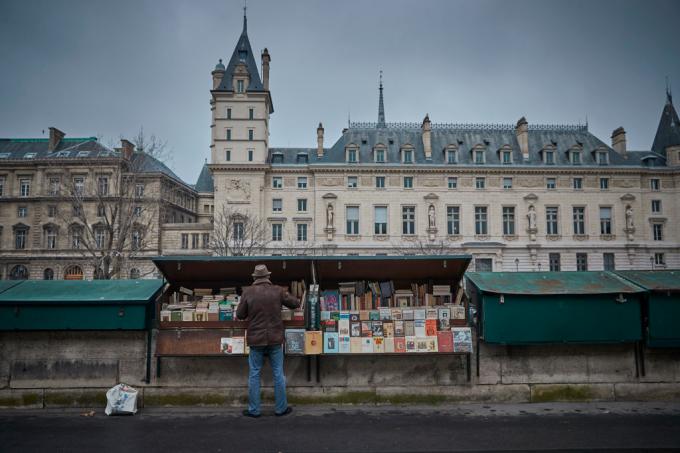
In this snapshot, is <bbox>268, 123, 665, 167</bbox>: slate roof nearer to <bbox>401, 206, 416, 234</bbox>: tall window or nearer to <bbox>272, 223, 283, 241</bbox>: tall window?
<bbox>401, 206, 416, 234</bbox>: tall window

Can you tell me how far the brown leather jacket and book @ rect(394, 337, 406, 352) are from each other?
162 centimetres

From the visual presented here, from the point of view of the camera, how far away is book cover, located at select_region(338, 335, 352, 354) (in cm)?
656

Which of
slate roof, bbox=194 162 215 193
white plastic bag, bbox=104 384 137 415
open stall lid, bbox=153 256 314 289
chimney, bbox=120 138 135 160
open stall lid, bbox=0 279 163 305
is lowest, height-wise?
white plastic bag, bbox=104 384 137 415

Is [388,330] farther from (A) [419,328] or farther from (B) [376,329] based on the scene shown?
(A) [419,328]

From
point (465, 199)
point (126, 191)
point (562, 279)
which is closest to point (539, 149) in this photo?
point (465, 199)

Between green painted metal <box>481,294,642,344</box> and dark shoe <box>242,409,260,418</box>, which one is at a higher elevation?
green painted metal <box>481,294,642,344</box>

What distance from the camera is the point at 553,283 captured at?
6.87 metres

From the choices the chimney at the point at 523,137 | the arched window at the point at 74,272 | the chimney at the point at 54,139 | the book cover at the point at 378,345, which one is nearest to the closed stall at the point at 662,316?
the book cover at the point at 378,345

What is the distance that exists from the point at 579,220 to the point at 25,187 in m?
65.8

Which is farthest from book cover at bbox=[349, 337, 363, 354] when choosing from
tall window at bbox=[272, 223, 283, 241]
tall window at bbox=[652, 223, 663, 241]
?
tall window at bbox=[652, 223, 663, 241]

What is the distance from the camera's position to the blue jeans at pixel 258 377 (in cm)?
605

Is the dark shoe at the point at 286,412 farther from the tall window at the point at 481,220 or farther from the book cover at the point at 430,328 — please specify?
the tall window at the point at 481,220

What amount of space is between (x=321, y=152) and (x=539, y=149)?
2459cm

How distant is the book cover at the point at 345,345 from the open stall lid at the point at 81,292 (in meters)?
2.97
